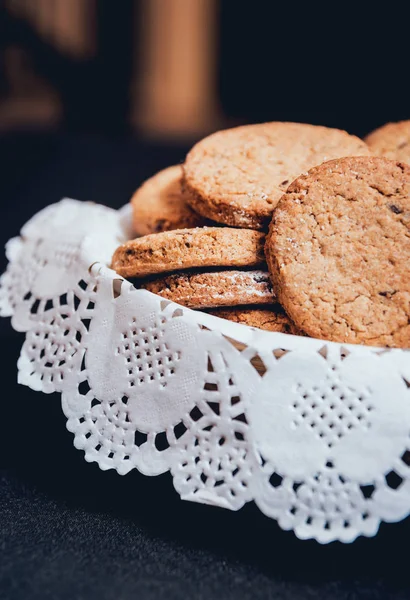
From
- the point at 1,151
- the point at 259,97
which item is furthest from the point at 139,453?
the point at 259,97

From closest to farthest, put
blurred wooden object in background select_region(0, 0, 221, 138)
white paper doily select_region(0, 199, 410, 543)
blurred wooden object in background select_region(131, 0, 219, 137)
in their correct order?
white paper doily select_region(0, 199, 410, 543)
blurred wooden object in background select_region(0, 0, 221, 138)
blurred wooden object in background select_region(131, 0, 219, 137)

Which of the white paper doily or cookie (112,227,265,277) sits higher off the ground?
cookie (112,227,265,277)

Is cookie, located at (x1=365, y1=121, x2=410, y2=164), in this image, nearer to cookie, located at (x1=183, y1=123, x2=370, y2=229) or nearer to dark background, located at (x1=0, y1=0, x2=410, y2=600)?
cookie, located at (x1=183, y1=123, x2=370, y2=229)

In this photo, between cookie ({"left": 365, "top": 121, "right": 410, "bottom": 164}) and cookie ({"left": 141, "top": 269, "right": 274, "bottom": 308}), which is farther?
cookie ({"left": 365, "top": 121, "right": 410, "bottom": 164})

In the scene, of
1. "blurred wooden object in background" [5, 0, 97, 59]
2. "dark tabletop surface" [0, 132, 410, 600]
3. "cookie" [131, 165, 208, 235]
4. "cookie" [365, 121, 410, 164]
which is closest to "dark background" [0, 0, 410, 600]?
"dark tabletop surface" [0, 132, 410, 600]

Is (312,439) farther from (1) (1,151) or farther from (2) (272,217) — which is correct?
(1) (1,151)

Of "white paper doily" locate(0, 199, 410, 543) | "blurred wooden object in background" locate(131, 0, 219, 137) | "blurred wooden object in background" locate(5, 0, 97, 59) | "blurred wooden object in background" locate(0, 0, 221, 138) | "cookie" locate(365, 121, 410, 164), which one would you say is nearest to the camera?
"white paper doily" locate(0, 199, 410, 543)

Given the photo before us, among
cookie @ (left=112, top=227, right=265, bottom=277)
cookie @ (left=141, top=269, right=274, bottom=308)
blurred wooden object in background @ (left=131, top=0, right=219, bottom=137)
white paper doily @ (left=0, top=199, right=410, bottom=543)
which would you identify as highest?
cookie @ (left=112, top=227, right=265, bottom=277)
